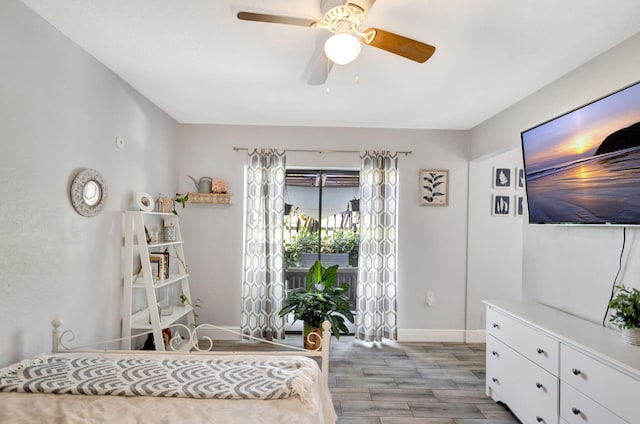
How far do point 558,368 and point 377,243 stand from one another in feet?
7.06

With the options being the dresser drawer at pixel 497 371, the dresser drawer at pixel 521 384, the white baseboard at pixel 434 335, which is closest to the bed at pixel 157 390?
the dresser drawer at pixel 521 384

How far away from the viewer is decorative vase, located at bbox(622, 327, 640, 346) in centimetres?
174

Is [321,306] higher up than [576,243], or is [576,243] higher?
[576,243]

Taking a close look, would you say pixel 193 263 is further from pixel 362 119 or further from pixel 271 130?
pixel 362 119

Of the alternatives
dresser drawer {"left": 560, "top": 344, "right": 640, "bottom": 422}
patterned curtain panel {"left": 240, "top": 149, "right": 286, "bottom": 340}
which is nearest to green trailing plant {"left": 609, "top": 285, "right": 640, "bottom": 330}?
dresser drawer {"left": 560, "top": 344, "right": 640, "bottom": 422}

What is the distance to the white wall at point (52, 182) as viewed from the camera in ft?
5.57

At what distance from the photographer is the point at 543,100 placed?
2.62m

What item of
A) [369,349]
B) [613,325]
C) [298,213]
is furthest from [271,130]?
[613,325]

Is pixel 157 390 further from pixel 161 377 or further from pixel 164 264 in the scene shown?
pixel 164 264

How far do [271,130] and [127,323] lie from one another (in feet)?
8.15

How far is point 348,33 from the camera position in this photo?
1.59m

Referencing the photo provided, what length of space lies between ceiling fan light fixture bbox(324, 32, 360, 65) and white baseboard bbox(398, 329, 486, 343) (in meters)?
3.34

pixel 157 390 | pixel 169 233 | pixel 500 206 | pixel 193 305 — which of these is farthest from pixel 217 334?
Result: pixel 500 206

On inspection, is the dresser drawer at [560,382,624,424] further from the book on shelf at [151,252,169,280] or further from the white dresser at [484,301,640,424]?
the book on shelf at [151,252,169,280]
